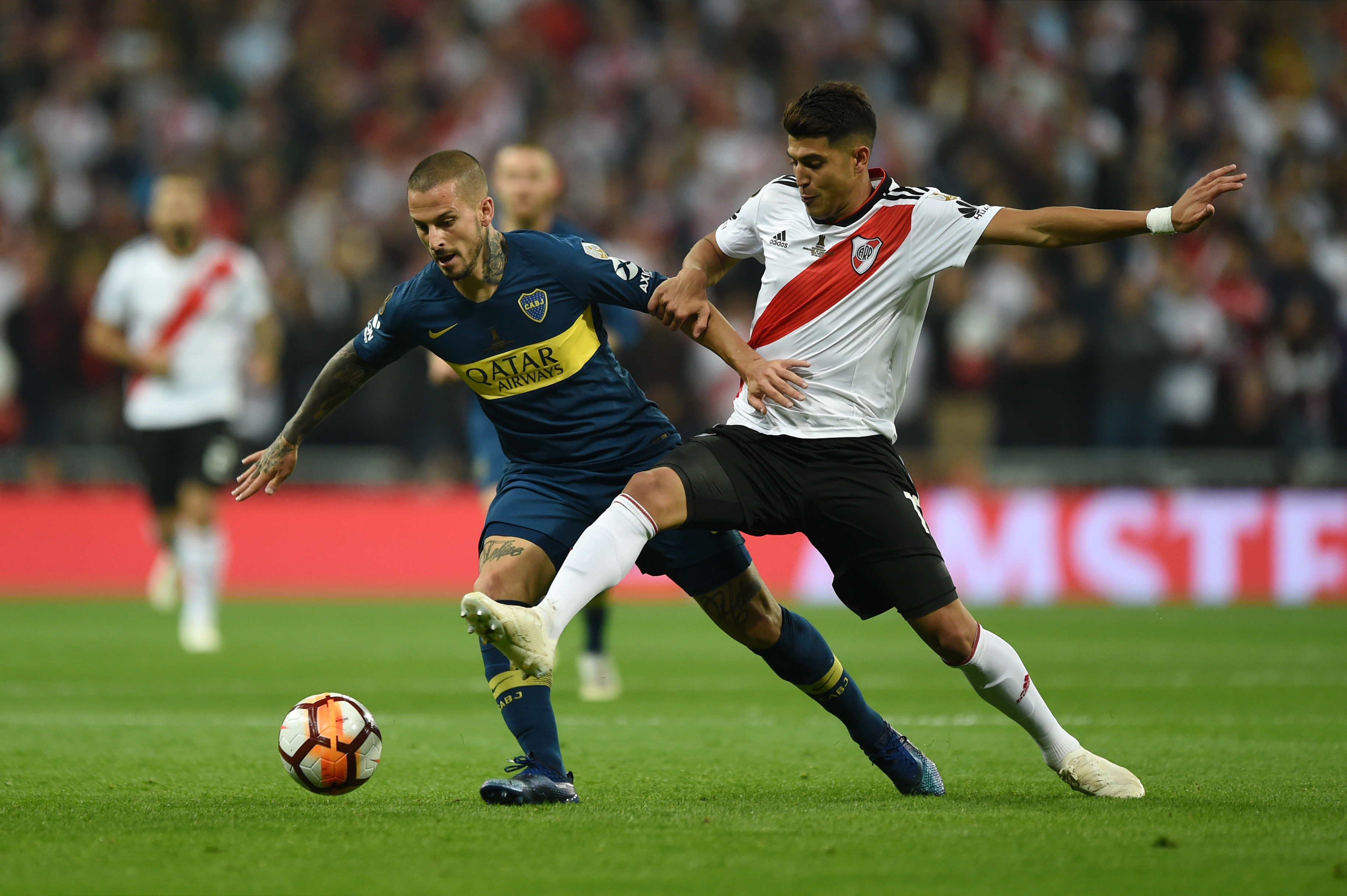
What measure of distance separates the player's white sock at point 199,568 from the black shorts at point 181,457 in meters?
0.35

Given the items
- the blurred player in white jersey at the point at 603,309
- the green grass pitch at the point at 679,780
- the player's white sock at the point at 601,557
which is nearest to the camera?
the green grass pitch at the point at 679,780

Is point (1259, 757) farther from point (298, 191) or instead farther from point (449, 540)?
point (298, 191)

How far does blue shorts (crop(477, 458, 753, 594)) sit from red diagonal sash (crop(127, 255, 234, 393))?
6.32 metres

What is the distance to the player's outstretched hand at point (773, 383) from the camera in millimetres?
5098

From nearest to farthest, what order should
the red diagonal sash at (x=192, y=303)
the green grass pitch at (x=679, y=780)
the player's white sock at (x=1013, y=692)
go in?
the green grass pitch at (x=679, y=780), the player's white sock at (x=1013, y=692), the red diagonal sash at (x=192, y=303)

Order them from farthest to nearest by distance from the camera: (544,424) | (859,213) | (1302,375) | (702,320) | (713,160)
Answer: (713,160)
(1302,375)
(544,424)
(859,213)
(702,320)

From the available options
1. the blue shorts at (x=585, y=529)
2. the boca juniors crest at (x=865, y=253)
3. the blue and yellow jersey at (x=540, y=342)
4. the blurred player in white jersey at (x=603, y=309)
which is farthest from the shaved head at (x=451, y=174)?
the blurred player in white jersey at (x=603, y=309)

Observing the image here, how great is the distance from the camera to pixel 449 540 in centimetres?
1536

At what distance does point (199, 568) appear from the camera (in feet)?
35.9

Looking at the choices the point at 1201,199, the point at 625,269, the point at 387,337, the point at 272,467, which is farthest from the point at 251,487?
the point at 1201,199

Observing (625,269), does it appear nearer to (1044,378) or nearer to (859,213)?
(859,213)

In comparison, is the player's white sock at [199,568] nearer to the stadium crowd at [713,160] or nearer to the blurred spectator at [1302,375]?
the stadium crowd at [713,160]

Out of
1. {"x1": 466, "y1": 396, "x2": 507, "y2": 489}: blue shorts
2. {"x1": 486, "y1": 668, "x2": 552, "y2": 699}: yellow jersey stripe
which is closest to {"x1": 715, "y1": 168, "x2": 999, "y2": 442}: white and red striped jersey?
{"x1": 486, "y1": 668, "x2": 552, "y2": 699}: yellow jersey stripe

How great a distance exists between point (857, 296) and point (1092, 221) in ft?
2.52
